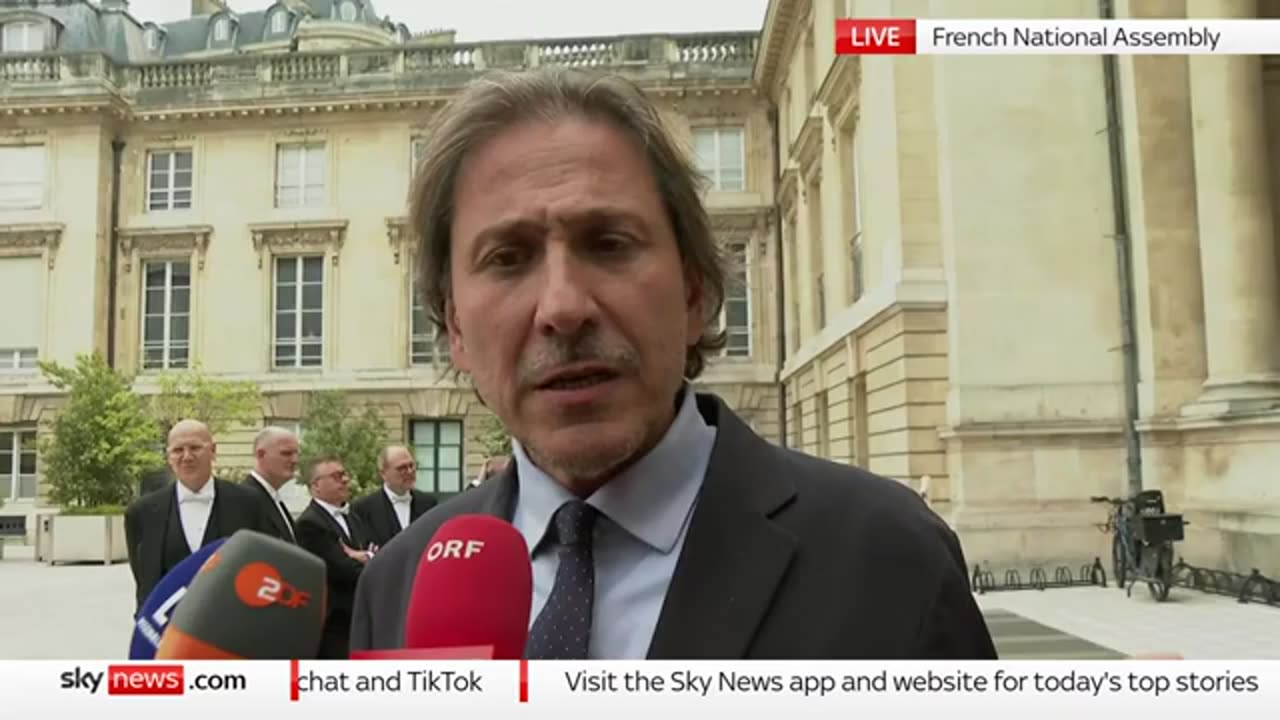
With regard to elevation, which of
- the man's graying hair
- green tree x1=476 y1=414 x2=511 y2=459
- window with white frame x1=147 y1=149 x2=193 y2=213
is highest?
window with white frame x1=147 y1=149 x2=193 y2=213

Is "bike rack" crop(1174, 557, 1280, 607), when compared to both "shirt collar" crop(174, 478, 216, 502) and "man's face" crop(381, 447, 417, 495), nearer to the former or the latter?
"man's face" crop(381, 447, 417, 495)

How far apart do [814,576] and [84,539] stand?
12.2 ft

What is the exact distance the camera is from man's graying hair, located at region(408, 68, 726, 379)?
41.5 inches

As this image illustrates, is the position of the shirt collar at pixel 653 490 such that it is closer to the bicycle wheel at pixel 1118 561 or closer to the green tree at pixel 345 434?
the bicycle wheel at pixel 1118 561

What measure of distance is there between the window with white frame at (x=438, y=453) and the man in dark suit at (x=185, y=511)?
0.62 m

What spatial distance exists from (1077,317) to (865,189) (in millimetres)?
3590

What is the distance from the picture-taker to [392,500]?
4195 mm

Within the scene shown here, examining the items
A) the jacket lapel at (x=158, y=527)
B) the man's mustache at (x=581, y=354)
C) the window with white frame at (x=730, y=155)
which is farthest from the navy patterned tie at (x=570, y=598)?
the jacket lapel at (x=158, y=527)

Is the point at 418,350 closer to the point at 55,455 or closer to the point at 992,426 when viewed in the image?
the point at 55,455

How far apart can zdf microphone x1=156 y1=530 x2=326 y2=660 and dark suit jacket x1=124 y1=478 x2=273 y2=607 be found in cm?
268

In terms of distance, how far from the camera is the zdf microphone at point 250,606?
77cm

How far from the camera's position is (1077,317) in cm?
387

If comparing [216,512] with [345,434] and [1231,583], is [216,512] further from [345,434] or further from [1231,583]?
[1231,583]

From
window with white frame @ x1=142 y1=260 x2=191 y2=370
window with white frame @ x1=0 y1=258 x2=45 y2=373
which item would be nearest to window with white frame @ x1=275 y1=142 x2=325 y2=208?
window with white frame @ x1=142 y1=260 x2=191 y2=370
